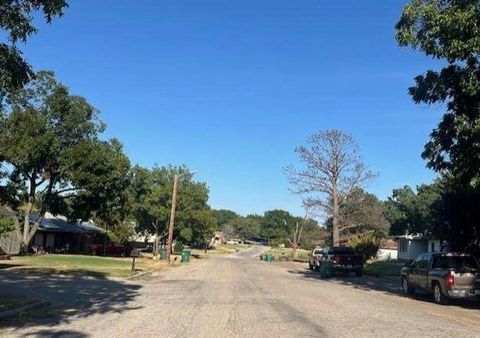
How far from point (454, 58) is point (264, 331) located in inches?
437

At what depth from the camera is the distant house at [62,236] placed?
59.9 meters

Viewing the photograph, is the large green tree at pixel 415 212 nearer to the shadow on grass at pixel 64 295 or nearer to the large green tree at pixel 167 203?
the large green tree at pixel 167 203

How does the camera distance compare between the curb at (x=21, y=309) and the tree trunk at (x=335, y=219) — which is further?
the tree trunk at (x=335, y=219)

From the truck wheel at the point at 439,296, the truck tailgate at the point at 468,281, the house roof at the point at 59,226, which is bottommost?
the truck wheel at the point at 439,296

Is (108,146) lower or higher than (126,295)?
higher

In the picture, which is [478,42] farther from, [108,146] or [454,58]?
[108,146]

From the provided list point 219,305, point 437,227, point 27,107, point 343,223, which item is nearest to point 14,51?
point 219,305

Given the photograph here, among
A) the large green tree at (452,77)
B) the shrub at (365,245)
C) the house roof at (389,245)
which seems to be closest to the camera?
the large green tree at (452,77)

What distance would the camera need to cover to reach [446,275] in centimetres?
1998

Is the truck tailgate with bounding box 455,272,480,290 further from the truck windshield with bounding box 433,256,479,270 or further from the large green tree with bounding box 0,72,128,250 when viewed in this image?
the large green tree with bounding box 0,72,128,250

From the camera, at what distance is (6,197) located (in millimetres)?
49156

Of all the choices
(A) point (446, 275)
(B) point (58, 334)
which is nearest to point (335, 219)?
(A) point (446, 275)

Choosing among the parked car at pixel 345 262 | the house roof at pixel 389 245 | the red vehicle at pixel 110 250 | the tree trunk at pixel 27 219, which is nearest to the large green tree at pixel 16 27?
the parked car at pixel 345 262

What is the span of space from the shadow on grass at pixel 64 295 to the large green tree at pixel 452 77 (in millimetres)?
11797
